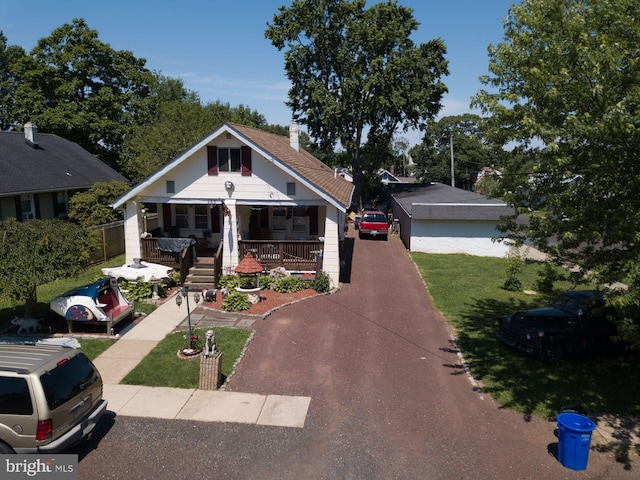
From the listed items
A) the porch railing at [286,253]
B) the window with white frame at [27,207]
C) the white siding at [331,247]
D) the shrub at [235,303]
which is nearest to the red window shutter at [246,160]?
the porch railing at [286,253]

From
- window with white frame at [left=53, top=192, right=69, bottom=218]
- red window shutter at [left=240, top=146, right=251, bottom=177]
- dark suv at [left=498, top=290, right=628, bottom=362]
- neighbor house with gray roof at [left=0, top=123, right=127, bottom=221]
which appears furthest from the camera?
window with white frame at [left=53, top=192, right=69, bottom=218]

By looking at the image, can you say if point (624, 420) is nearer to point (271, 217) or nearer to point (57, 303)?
point (57, 303)

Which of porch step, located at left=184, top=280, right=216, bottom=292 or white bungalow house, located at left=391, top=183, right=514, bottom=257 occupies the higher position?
white bungalow house, located at left=391, top=183, right=514, bottom=257

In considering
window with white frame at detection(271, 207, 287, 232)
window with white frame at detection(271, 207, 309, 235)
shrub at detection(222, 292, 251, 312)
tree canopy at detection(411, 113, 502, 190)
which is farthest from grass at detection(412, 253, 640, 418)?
tree canopy at detection(411, 113, 502, 190)

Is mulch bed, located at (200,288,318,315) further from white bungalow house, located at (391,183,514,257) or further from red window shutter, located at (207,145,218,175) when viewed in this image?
white bungalow house, located at (391,183,514,257)

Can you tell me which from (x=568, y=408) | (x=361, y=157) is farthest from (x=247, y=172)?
(x=361, y=157)

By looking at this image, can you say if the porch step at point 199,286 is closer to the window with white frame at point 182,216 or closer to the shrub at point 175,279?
the shrub at point 175,279

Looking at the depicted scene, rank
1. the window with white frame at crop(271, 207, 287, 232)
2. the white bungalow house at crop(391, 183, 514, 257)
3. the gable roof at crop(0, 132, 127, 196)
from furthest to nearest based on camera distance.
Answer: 1. the white bungalow house at crop(391, 183, 514, 257)
2. the gable roof at crop(0, 132, 127, 196)
3. the window with white frame at crop(271, 207, 287, 232)
